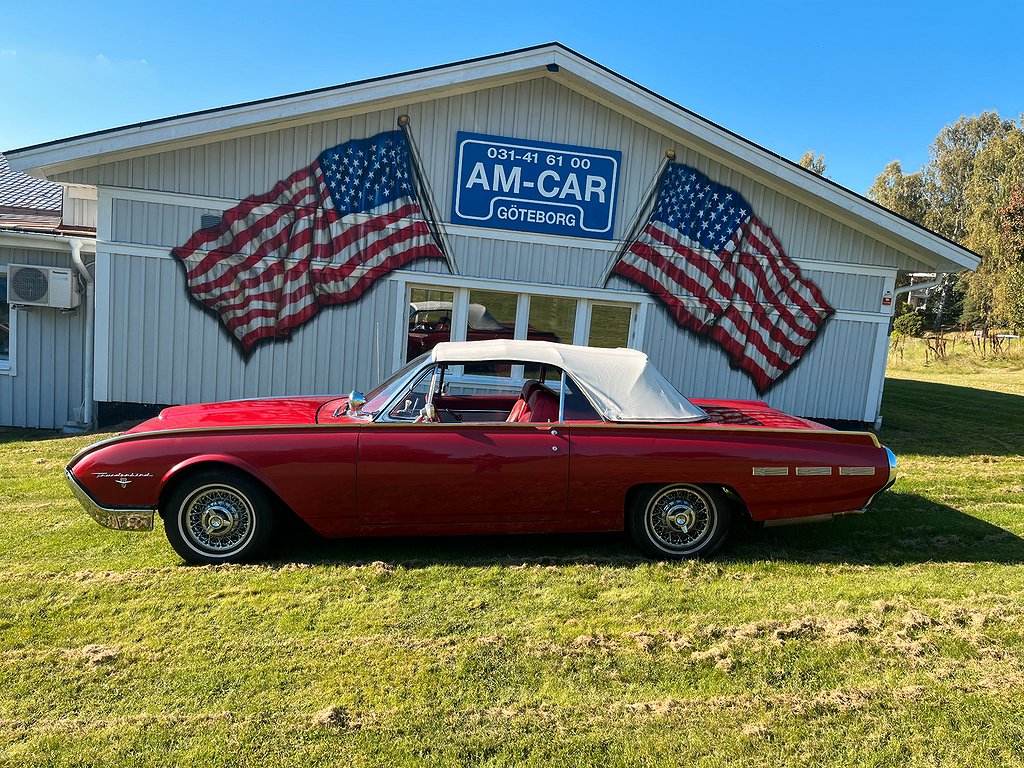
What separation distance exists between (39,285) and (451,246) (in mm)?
5337

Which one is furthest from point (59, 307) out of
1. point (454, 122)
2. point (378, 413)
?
point (378, 413)

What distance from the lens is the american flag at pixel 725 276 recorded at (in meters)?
9.27

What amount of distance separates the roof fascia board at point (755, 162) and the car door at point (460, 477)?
6.15m

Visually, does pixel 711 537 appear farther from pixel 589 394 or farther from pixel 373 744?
pixel 373 744

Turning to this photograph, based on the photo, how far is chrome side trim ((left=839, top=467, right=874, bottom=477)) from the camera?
4.47 meters

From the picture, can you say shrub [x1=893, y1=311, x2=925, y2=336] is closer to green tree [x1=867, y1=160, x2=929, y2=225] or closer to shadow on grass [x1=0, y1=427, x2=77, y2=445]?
green tree [x1=867, y1=160, x2=929, y2=225]

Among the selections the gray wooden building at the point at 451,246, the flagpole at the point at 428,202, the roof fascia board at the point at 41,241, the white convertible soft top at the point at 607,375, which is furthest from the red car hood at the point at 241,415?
the roof fascia board at the point at 41,241

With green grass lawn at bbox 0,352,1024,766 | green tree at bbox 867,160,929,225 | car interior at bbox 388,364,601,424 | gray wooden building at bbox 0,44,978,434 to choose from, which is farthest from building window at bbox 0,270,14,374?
green tree at bbox 867,160,929,225

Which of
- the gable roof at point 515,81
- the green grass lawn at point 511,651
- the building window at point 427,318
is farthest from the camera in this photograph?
the building window at point 427,318

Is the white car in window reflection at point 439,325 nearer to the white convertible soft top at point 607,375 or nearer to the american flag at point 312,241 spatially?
the american flag at point 312,241

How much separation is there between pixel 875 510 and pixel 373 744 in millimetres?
4888

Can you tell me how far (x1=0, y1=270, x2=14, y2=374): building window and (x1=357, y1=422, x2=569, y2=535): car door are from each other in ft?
25.0

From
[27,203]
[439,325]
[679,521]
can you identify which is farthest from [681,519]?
[27,203]

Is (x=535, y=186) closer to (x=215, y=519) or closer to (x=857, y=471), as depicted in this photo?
(x=857, y=471)
